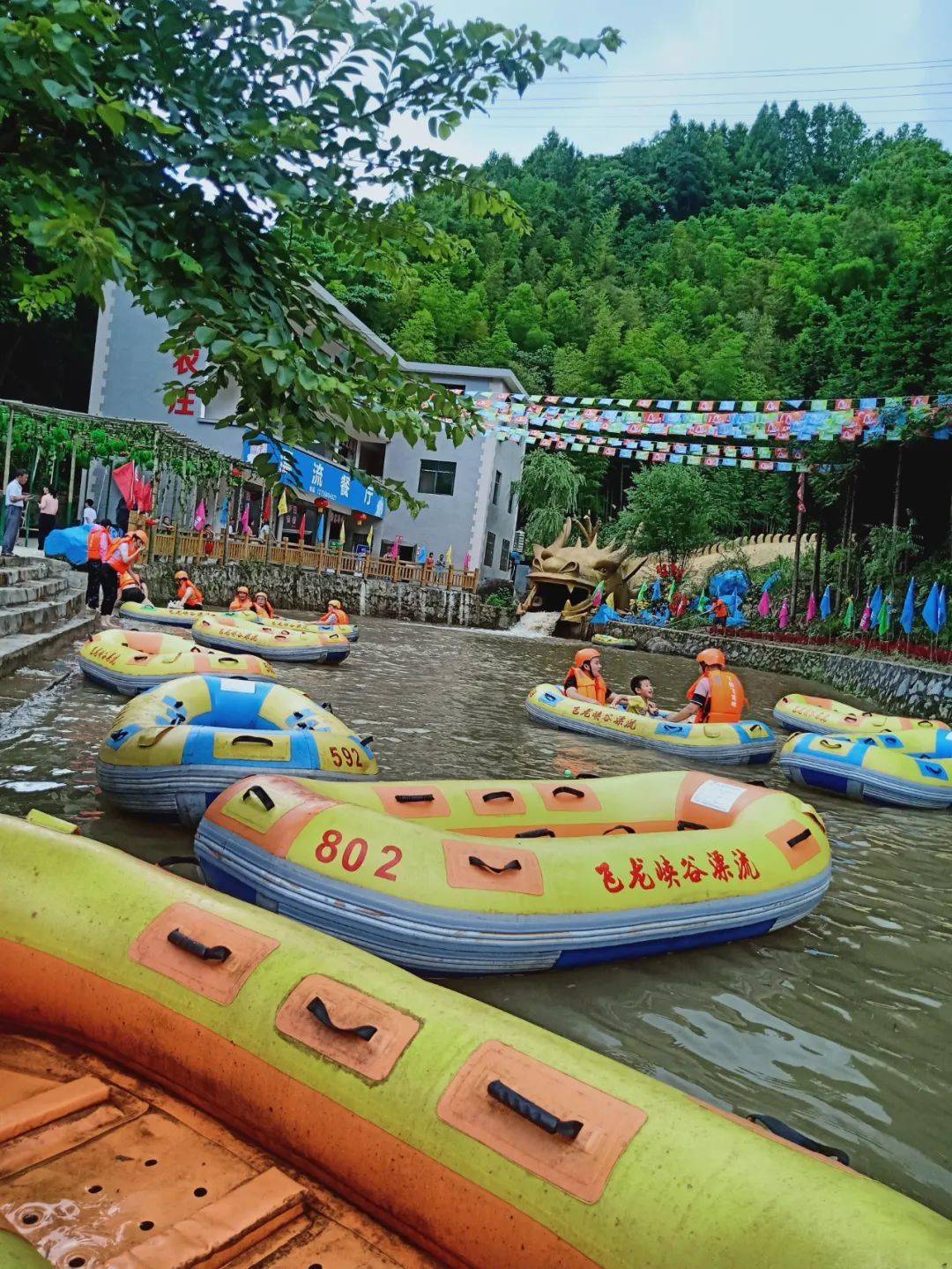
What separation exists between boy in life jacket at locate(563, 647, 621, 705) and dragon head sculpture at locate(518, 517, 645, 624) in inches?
793

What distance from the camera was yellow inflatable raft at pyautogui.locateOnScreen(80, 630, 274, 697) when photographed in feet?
29.3

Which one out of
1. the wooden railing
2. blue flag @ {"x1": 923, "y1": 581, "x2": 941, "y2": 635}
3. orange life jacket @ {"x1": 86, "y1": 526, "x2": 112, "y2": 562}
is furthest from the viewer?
the wooden railing

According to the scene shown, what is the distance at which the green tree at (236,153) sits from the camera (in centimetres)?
290

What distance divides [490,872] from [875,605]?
19.0m

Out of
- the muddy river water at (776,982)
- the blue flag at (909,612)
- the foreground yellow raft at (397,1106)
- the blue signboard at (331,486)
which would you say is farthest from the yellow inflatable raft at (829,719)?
the blue signboard at (331,486)

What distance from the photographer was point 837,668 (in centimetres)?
2075

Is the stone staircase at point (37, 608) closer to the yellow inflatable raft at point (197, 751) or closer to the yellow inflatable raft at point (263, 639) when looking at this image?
the yellow inflatable raft at point (263, 639)

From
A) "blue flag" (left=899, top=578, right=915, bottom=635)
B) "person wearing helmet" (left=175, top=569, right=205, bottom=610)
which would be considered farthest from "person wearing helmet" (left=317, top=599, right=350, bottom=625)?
"blue flag" (left=899, top=578, right=915, bottom=635)

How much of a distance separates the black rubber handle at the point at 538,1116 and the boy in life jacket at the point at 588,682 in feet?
29.3

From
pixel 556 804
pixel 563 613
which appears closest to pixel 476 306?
pixel 563 613

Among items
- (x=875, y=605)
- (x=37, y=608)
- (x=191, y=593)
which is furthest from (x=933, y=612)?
(x=37, y=608)

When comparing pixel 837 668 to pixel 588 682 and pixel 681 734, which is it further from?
pixel 681 734

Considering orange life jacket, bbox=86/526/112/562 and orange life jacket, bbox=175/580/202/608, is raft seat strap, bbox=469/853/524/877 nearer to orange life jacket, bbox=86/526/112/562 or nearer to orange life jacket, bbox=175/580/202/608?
orange life jacket, bbox=86/526/112/562

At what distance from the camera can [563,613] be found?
1248 inches
